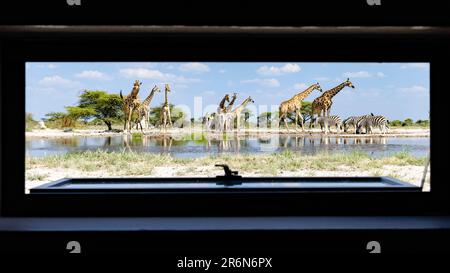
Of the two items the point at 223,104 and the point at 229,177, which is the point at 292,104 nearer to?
the point at 223,104

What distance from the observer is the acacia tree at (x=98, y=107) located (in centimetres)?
217

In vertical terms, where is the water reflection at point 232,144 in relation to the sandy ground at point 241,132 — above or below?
below

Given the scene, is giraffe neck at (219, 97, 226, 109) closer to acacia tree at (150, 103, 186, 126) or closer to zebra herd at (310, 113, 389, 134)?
acacia tree at (150, 103, 186, 126)

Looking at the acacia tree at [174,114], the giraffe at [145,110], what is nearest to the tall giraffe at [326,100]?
the acacia tree at [174,114]

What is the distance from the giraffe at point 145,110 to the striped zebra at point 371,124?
98 centimetres

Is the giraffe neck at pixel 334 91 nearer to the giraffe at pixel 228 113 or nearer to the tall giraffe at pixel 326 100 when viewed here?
the tall giraffe at pixel 326 100

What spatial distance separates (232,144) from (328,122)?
0.49m

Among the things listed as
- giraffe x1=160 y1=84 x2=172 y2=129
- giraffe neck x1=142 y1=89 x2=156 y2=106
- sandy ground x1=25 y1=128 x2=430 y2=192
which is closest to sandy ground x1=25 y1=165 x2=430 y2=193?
sandy ground x1=25 y1=128 x2=430 y2=192

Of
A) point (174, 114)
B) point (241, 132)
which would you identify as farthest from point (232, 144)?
point (174, 114)

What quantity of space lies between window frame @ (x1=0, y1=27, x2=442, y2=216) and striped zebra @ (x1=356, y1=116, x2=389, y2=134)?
216 millimetres
